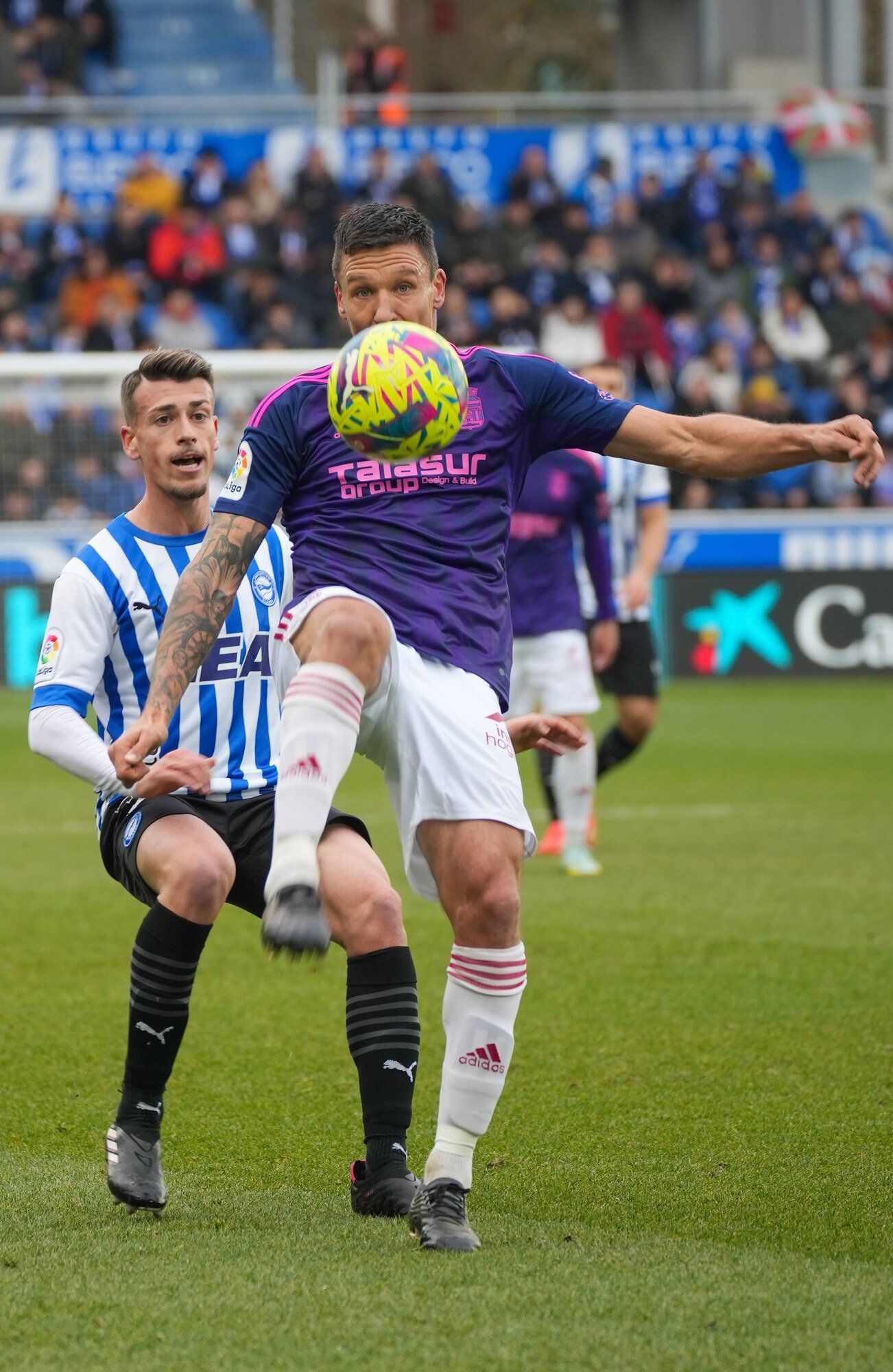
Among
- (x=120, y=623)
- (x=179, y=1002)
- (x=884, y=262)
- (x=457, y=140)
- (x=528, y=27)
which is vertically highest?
(x=528, y=27)

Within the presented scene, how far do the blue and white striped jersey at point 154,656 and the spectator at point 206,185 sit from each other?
17122 millimetres

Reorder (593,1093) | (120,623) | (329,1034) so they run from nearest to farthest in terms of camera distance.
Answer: (120,623), (593,1093), (329,1034)

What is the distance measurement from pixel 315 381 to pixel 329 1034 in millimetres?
2439

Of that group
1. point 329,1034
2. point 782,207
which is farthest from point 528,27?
point 329,1034

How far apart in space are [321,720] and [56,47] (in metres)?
21.3

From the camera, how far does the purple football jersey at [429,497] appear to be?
3.65m

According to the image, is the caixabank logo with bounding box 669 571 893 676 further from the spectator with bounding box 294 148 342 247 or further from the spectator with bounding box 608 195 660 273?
the spectator with bounding box 294 148 342 247

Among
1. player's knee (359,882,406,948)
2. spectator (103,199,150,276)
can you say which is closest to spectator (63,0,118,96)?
spectator (103,199,150,276)

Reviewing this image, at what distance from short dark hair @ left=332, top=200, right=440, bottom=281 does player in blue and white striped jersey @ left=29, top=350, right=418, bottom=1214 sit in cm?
70

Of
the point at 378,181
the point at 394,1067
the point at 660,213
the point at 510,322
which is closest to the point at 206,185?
the point at 378,181

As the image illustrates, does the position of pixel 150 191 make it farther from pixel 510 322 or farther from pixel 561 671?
pixel 561 671

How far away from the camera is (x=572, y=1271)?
325 cm

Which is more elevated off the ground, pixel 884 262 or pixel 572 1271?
pixel 884 262

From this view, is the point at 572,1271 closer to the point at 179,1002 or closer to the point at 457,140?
the point at 179,1002
